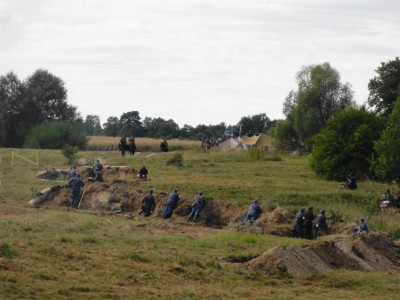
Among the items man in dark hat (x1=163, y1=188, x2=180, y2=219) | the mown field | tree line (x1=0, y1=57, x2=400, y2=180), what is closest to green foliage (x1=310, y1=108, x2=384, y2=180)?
tree line (x1=0, y1=57, x2=400, y2=180)

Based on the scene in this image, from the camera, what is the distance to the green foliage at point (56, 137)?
8231cm

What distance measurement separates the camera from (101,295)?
61.0 feet

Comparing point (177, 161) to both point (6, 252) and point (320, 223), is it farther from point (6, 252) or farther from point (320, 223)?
point (6, 252)

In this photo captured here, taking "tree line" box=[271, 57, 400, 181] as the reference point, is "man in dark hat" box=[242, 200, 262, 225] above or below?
below

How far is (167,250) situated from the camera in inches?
1035

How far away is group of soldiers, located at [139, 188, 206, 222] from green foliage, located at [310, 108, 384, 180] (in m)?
17.3

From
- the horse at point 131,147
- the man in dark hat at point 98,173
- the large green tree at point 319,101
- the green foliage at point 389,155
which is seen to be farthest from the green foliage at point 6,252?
the large green tree at point 319,101

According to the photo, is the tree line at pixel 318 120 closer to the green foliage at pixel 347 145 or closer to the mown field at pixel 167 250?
the green foliage at pixel 347 145

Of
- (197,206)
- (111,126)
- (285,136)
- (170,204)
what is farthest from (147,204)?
(111,126)

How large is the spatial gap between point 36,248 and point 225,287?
547cm

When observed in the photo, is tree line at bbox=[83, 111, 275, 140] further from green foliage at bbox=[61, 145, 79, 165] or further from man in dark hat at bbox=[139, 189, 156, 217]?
man in dark hat at bbox=[139, 189, 156, 217]

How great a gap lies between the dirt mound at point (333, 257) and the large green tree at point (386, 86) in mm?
44026

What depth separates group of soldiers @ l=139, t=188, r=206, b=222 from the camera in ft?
128

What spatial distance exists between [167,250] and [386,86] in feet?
166
